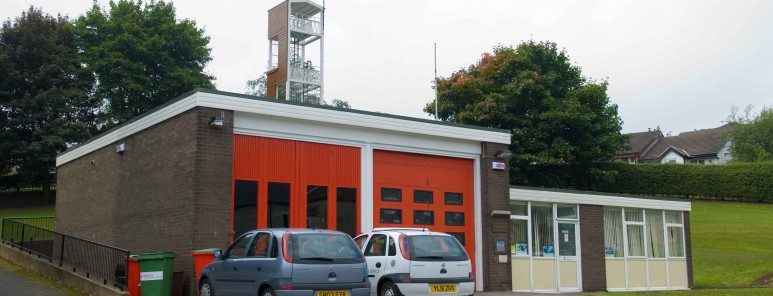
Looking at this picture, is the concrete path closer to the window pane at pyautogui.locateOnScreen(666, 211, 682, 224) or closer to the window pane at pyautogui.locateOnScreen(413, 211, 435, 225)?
the window pane at pyautogui.locateOnScreen(413, 211, 435, 225)

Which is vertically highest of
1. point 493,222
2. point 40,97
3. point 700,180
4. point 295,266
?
point 40,97

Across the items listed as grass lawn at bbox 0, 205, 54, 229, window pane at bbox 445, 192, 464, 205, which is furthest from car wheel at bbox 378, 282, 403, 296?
grass lawn at bbox 0, 205, 54, 229

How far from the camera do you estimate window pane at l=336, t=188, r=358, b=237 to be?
17.1 meters

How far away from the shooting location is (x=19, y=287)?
16.3 meters

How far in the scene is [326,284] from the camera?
36.9 feet

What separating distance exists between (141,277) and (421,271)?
532 centimetres

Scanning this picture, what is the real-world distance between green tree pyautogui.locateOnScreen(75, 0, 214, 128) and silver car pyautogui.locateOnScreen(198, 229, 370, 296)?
96.9ft

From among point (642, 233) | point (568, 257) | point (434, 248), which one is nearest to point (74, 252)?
point (434, 248)

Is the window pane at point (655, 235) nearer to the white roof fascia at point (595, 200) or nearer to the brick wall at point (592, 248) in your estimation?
the white roof fascia at point (595, 200)

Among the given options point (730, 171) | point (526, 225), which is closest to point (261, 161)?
point (526, 225)

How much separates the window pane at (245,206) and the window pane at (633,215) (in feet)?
42.0

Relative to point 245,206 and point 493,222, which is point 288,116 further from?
point 493,222

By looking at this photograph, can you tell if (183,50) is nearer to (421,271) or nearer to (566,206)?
(566,206)

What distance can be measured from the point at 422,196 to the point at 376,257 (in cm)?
499
